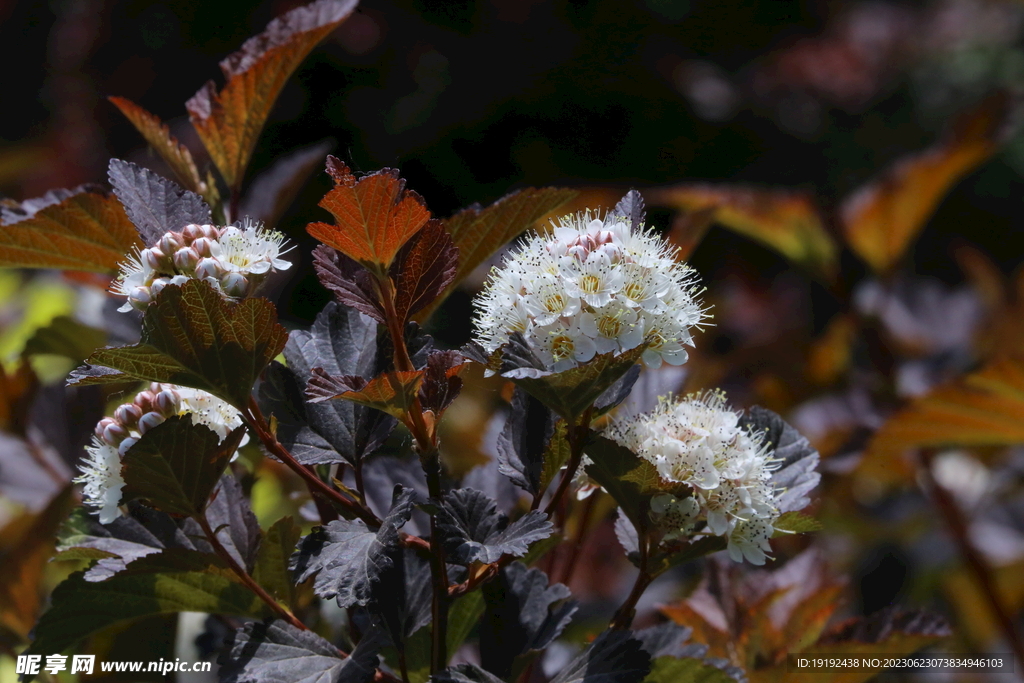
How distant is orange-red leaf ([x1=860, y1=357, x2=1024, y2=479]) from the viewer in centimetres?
111

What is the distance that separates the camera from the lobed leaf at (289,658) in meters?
0.62

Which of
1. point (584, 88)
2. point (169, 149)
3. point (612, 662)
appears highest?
point (584, 88)

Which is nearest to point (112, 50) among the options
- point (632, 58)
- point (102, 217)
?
point (632, 58)

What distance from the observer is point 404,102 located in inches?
116

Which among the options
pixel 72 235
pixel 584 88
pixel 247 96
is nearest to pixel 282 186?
pixel 247 96

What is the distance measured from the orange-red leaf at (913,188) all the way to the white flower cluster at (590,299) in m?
1.11

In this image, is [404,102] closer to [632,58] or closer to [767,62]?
[632,58]

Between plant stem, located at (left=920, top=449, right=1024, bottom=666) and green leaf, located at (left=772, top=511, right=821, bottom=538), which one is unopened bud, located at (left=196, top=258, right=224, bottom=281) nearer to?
green leaf, located at (left=772, top=511, right=821, bottom=538)

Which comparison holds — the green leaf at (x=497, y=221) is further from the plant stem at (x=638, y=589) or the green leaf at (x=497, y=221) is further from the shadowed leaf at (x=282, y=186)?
the shadowed leaf at (x=282, y=186)

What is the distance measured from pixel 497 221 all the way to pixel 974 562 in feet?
3.61

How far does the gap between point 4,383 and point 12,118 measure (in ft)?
10.8

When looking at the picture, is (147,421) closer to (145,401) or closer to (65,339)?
(145,401)

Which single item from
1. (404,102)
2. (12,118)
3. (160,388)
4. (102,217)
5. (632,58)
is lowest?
(160,388)

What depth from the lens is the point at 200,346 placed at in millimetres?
591
